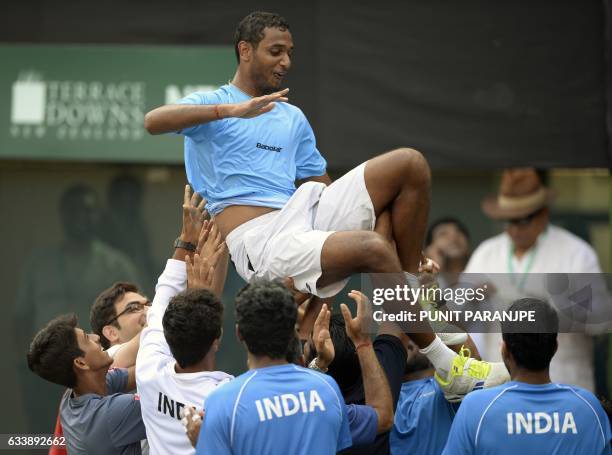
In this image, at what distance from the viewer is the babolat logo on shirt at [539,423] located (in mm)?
4695

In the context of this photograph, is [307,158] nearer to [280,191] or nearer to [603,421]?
[280,191]

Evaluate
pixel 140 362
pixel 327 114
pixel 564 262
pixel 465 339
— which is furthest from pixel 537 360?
pixel 327 114

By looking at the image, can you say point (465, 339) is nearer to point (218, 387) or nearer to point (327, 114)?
point (218, 387)

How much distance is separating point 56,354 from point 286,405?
4.64ft

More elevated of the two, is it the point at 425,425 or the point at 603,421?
the point at 603,421

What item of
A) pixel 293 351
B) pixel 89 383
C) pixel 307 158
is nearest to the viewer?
pixel 293 351

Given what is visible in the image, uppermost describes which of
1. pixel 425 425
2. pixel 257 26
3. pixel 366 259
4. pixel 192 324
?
pixel 257 26

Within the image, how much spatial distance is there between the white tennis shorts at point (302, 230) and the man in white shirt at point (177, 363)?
0.39 metres

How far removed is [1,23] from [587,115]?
15.4ft

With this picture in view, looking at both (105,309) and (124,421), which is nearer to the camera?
(124,421)

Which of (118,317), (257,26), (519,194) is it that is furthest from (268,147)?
(519,194)

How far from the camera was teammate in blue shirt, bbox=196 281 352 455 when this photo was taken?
4.39 m

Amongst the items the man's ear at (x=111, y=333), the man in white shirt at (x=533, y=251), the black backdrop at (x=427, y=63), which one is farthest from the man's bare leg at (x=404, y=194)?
the black backdrop at (x=427, y=63)

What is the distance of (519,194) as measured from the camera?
938cm
